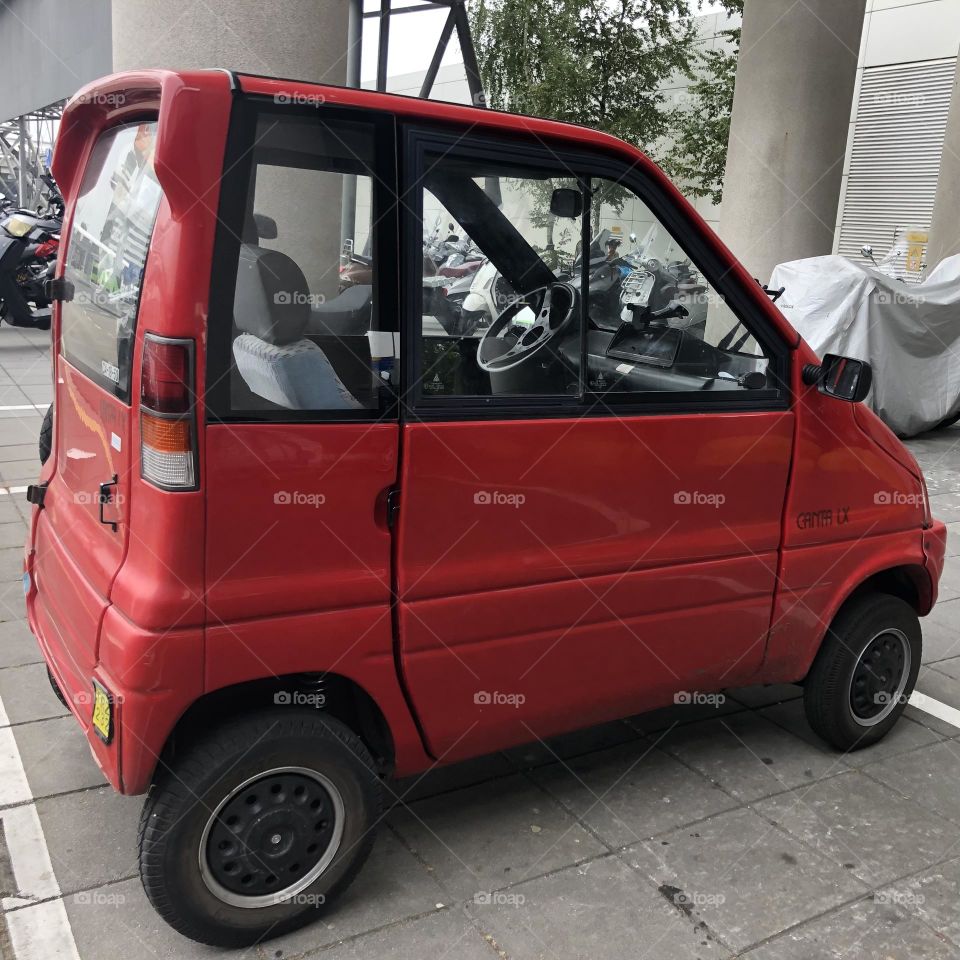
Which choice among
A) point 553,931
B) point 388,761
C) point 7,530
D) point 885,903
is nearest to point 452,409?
point 388,761

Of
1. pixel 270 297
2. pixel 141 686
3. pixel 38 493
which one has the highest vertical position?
pixel 270 297

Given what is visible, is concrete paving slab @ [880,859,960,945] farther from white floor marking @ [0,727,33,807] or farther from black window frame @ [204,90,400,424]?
white floor marking @ [0,727,33,807]

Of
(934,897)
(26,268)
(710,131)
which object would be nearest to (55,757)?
(934,897)

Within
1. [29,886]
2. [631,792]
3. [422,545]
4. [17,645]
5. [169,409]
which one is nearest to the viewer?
[169,409]

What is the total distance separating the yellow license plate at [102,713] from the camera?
7.64 feet

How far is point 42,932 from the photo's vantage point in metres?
2.52

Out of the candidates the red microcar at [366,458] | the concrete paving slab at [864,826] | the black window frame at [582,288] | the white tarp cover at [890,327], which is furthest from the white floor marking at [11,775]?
the white tarp cover at [890,327]

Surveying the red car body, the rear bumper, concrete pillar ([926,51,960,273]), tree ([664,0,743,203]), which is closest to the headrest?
the red car body

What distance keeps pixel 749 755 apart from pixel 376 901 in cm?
166

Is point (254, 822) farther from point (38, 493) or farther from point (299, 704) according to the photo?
point (38, 493)

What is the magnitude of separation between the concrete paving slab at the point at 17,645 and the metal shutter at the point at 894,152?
1911 centimetres

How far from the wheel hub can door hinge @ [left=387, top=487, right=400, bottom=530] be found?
209cm

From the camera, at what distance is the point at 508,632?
2789mm

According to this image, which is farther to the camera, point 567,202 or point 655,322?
point 655,322
